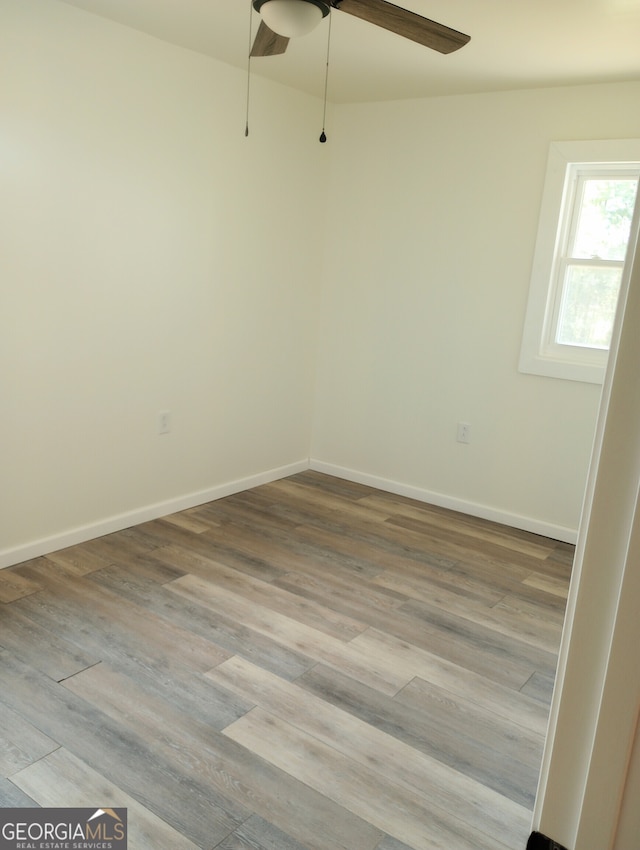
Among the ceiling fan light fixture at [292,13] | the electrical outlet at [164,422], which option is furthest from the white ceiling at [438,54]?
the electrical outlet at [164,422]

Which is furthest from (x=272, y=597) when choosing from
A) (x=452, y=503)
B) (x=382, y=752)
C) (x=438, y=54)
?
(x=438, y=54)

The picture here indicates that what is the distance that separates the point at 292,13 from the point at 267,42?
1.35 ft

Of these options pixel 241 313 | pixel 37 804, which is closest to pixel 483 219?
pixel 241 313

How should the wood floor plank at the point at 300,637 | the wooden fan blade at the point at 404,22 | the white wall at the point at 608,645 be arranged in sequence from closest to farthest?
the white wall at the point at 608,645, the wooden fan blade at the point at 404,22, the wood floor plank at the point at 300,637

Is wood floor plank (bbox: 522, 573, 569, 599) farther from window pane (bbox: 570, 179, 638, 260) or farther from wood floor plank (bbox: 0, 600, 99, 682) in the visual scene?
wood floor plank (bbox: 0, 600, 99, 682)

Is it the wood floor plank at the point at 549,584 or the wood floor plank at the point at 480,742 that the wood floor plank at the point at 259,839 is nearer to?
the wood floor plank at the point at 480,742

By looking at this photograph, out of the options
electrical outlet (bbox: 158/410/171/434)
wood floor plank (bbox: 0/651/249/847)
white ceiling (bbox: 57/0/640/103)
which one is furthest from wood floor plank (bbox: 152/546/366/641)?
white ceiling (bbox: 57/0/640/103)

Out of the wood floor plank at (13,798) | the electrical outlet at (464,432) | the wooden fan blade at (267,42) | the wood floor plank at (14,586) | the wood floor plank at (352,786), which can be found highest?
the wooden fan blade at (267,42)

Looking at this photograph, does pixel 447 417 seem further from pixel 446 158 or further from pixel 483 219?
pixel 446 158

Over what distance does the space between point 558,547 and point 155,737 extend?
8.03ft

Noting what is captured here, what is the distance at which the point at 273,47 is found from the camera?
2314 mm

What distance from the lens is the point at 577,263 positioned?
3.65m

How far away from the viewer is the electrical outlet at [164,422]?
11.8 ft

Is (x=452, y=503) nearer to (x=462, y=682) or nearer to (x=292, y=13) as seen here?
(x=462, y=682)
